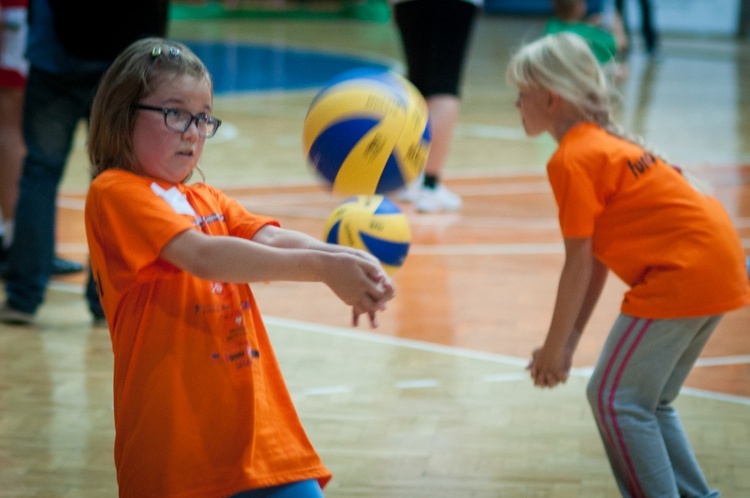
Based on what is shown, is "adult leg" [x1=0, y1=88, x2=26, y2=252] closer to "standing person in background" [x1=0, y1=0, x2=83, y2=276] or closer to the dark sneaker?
"standing person in background" [x1=0, y1=0, x2=83, y2=276]

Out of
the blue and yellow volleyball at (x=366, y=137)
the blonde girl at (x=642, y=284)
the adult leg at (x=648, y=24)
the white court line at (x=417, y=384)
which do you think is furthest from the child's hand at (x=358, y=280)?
the adult leg at (x=648, y=24)

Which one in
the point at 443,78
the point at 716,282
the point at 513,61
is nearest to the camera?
the point at 716,282

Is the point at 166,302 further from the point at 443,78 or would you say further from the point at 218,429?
the point at 443,78

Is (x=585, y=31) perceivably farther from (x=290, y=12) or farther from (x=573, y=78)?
(x=290, y=12)

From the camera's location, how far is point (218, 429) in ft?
6.81

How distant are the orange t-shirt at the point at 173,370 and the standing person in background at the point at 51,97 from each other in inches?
87.8

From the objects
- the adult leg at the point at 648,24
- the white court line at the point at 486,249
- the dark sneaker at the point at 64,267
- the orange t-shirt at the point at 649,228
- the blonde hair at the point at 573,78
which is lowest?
the adult leg at the point at 648,24

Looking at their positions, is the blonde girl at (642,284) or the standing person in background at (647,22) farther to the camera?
the standing person in background at (647,22)

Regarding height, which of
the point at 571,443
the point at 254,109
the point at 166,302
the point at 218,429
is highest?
the point at 166,302

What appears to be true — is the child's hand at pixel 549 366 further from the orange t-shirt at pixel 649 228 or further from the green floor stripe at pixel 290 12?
the green floor stripe at pixel 290 12

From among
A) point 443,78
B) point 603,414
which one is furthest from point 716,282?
point 443,78

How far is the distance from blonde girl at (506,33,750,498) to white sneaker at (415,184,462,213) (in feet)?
11.5

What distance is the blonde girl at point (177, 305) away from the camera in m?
2.00

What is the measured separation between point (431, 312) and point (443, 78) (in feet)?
7.17
